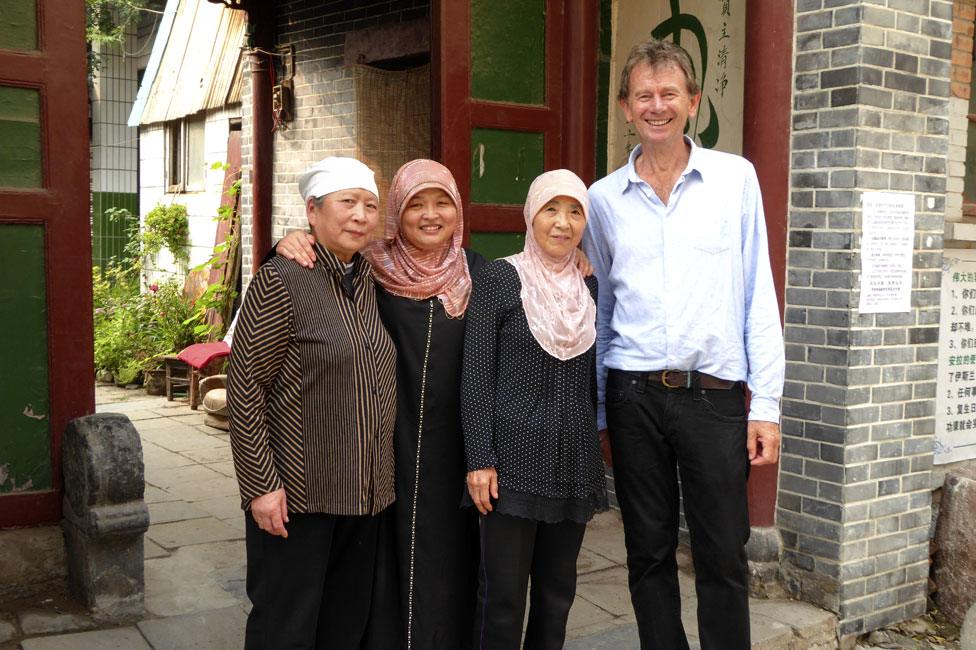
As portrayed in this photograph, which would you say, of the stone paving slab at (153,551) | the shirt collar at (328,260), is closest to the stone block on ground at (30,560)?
the stone paving slab at (153,551)

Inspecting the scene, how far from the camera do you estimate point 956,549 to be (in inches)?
185

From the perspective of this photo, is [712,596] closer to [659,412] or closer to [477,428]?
[659,412]

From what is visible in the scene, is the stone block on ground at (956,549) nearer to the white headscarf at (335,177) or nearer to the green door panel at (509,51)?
the green door panel at (509,51)

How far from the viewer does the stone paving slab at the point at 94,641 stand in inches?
131

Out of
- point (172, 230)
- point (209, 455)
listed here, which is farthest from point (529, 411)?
point (172, 230)

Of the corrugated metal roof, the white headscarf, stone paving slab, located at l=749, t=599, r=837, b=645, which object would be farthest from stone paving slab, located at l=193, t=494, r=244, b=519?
the corrugated metal roof

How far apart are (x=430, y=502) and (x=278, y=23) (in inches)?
260

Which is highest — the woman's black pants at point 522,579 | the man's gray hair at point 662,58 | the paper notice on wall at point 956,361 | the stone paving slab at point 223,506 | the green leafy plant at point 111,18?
the green leafy plant at point 111,18

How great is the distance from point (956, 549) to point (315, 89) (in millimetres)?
5829

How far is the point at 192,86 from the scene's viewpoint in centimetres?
1120

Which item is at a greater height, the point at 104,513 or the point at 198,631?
the point at 104,513

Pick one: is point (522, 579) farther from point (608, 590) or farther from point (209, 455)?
point (209, 455)

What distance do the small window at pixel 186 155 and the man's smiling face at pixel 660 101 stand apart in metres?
8.99

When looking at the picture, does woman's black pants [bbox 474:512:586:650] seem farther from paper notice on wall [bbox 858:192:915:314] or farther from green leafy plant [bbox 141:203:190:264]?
green leafy plant [bbox 141:203:190:264]
